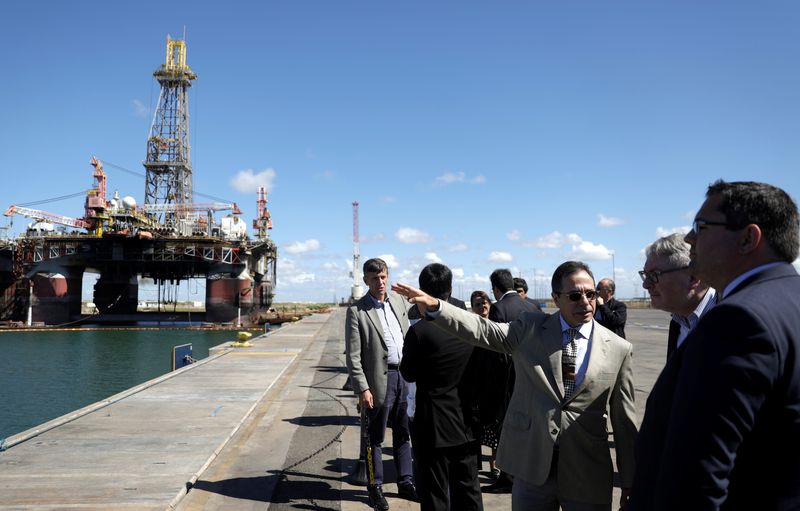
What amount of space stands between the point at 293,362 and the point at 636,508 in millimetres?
17470

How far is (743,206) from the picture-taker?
180cm

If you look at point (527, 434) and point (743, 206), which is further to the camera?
point (527, 434)

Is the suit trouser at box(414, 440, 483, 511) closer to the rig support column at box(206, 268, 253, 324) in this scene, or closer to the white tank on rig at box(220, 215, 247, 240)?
the rig support column at box(206, 268, 253, 324)

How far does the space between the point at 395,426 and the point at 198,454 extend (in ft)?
9.32

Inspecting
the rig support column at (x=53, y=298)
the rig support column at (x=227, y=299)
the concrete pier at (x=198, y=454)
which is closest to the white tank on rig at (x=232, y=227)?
the rig support column at (x=227, y=299)

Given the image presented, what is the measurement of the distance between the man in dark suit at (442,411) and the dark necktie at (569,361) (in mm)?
1262

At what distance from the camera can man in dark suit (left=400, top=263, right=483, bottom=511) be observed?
4266mm

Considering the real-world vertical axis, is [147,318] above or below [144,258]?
below

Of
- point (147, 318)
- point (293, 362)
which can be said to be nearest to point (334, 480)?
point (293, 362)

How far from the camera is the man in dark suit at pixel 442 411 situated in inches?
168

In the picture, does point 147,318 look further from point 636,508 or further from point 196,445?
point 636,508

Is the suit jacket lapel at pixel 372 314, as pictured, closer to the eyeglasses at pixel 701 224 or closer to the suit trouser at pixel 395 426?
the suit trouser at pixel 395 426

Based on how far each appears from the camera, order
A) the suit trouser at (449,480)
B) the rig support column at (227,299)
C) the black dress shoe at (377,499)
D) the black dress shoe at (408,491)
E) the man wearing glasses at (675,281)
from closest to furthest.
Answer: the man wearing glasses at (675,281), the suit trouser at (449,480), the black dress shoe at (377,499), the black dress shoe at (408,491), the rig support column at (227,299)

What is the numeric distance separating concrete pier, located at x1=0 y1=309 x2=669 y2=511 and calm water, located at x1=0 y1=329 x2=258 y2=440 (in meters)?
7.40
